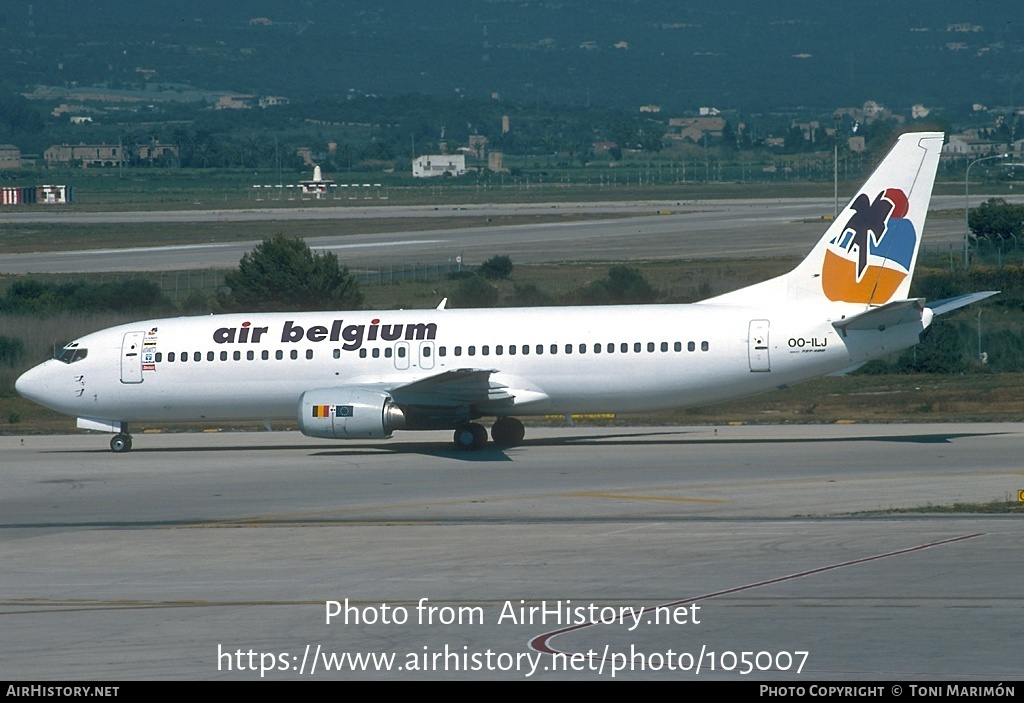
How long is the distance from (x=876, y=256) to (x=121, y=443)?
20.9m

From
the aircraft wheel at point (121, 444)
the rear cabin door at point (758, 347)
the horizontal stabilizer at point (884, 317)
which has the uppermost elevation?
the horizontal stabilizer at point (884, 317)

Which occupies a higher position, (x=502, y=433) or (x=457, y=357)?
(x=457, y=357)

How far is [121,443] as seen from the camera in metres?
39.7

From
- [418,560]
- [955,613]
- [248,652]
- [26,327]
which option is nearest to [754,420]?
[418,560]

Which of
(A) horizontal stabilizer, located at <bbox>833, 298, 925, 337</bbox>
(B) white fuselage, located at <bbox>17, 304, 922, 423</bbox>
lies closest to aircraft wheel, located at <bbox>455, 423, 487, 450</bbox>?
(B) white fuselage, located at <bbox>17, 304, 922, 423</bbox>

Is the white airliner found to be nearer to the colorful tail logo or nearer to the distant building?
the colorful tail logo

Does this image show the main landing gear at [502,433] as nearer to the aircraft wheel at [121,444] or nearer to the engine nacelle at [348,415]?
the engine nacelle at [348,415]

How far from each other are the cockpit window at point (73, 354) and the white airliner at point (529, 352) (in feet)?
0.99

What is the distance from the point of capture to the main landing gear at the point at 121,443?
130 ft

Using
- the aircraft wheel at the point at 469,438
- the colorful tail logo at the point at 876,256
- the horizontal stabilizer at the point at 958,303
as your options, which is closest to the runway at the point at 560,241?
the colorful tail logo at the point at 876,256

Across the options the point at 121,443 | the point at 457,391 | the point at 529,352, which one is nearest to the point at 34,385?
the point at 121,443

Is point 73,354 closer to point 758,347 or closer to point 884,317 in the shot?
point 758,347

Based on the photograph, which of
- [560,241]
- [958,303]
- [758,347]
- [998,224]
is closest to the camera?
[958,303]

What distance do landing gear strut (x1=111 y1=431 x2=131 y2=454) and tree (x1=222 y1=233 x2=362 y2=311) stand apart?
21.7m
